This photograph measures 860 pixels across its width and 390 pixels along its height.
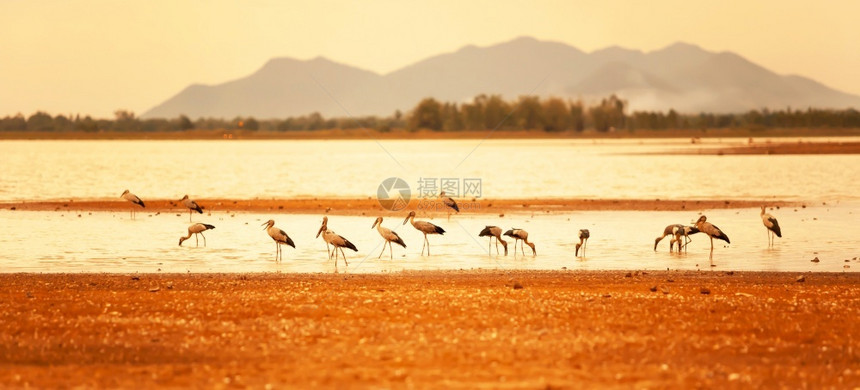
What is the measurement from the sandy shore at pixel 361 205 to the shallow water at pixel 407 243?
2.11 meters

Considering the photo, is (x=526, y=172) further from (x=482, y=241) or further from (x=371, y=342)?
(x=371, y=342)

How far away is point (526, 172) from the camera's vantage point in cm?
6750

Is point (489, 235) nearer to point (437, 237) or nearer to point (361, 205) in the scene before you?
point (437, 237)

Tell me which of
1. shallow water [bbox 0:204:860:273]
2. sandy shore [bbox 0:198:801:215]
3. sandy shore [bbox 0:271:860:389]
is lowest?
sandy shore [bbox 0:271:860:389]

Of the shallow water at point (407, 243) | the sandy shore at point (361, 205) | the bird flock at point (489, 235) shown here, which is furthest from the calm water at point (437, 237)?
the sandy shore at point (361, 205)

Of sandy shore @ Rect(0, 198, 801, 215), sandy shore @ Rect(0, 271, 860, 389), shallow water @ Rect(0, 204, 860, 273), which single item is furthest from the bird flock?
sandy shore @ Rect(0, 198, 801, 215)

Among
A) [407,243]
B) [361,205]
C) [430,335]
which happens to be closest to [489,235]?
[407,243]

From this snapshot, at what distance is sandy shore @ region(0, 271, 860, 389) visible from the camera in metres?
10.1

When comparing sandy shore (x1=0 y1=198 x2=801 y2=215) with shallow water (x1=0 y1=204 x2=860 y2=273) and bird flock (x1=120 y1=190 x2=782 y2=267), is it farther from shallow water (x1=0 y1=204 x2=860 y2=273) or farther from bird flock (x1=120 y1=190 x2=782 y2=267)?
bird flock (x1=120 y1=190 x2=782 y2=267)

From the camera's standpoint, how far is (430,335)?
12.0 metres

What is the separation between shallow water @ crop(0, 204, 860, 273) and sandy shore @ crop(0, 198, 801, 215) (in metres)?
2.11

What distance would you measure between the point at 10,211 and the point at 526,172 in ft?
128

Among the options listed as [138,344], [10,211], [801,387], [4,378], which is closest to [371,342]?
[138,344]

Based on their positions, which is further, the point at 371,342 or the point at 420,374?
the point at 371,342
